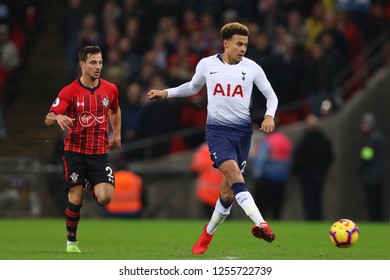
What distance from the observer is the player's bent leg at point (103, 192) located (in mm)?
14930

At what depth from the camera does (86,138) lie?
1505cm

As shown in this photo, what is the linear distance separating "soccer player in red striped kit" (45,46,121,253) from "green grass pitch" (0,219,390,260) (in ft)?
2.23

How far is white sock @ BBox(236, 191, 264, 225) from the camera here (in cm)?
1410

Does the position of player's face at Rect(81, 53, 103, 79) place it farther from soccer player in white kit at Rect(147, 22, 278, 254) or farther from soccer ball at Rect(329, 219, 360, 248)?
soccer ball at Rect(329, 219, 360, 248)

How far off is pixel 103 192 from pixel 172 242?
2.79 m

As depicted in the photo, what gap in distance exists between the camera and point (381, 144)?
26.0 m

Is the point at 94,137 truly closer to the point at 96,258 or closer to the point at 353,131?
the point at 96,258

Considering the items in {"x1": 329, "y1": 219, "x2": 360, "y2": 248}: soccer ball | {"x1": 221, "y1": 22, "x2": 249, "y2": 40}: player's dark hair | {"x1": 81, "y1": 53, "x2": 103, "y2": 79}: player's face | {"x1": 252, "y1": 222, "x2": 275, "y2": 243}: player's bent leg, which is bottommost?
{"x1": 329, "y1": 219, "x2": 360, "y2": 248}: soccer ball

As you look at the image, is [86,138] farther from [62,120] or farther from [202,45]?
[202,45]

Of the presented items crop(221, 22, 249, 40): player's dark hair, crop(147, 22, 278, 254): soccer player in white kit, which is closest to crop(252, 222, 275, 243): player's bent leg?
crop(147, 22, 278, 254): soccer player in white kit

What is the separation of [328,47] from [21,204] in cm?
727

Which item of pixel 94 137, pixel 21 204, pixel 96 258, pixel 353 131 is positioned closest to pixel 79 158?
pixel 94 137

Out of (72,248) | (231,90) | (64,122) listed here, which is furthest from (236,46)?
(72,248)

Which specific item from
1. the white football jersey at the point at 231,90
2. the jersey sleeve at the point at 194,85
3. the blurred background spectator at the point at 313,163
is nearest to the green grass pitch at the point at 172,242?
the white football jersey at the point at 231,90
